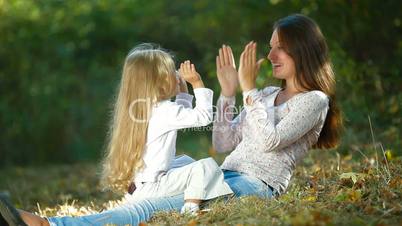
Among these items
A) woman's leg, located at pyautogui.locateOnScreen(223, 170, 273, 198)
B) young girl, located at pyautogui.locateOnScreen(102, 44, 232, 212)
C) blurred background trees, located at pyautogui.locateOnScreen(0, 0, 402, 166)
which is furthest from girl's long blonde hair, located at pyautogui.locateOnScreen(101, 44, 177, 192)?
blurred background trees, located at pyautogui.locateOnScreen(0, 0, 402, 166)

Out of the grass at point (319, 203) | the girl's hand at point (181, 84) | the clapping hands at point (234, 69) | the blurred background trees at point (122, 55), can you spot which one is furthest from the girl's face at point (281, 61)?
the blurred background trees at point (122, 55)

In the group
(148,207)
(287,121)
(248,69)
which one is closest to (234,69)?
(248,69)

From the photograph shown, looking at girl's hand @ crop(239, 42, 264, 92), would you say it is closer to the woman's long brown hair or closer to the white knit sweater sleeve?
the white knit sweater sleeve

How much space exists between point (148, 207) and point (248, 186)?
565mm

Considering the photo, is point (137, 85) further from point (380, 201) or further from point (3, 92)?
point (3, 92)

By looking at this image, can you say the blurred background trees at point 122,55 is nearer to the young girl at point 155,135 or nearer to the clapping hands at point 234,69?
the clapping hands at point 234,69

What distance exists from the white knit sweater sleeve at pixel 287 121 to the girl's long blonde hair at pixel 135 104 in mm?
539

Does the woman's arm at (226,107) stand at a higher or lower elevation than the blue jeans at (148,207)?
Answer: higher

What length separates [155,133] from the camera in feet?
12.7

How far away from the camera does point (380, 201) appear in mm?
3297

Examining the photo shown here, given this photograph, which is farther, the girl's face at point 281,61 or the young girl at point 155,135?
the girl's face at point 281,61

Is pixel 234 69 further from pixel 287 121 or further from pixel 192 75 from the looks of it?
pixel 287 121

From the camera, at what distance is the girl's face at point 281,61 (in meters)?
3.98

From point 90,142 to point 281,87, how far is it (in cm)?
772
